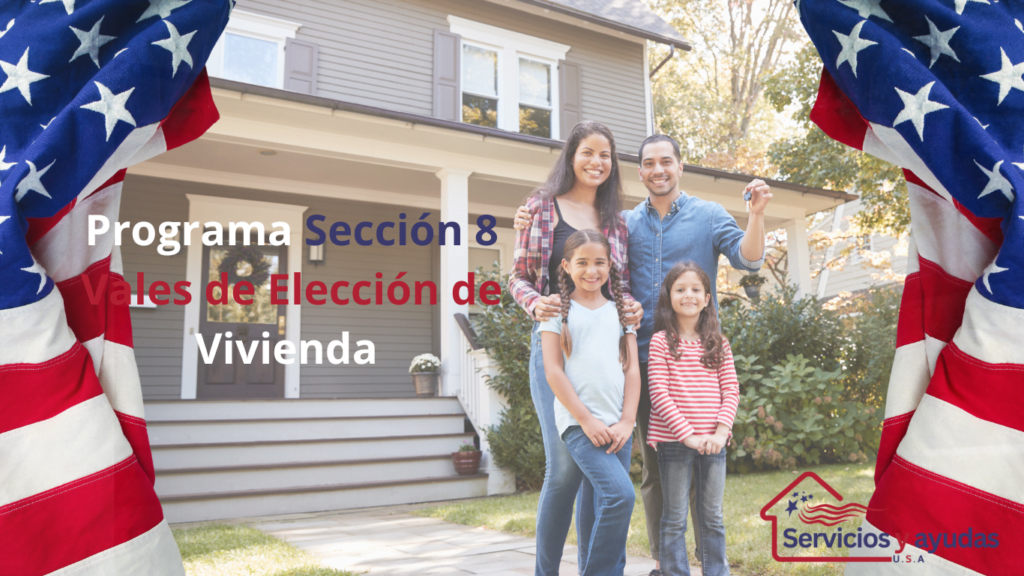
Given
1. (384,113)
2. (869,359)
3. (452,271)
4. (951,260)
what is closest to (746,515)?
(951,260)

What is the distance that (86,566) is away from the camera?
1165 mm

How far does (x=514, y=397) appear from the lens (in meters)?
6.02

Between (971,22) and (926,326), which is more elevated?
(971,22)

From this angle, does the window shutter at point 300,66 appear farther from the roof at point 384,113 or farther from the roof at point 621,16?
the roof at point 621,16

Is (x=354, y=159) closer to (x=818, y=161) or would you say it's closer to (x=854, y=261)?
(x=818, y=161)

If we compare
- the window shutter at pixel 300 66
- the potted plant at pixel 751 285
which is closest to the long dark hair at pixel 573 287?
the window shutter at pixel 300 66

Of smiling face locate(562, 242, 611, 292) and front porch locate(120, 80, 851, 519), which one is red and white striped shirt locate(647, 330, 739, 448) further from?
front porch locate(120, 80, 851, 519)

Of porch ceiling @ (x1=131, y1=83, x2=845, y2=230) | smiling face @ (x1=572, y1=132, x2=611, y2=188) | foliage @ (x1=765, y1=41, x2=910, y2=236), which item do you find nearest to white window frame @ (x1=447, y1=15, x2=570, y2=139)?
porch ceiling @ (x1=131, y1=83, x2=845, y2=230)

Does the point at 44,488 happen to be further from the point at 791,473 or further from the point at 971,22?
the point at 791,473

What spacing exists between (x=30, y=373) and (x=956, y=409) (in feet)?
5.27

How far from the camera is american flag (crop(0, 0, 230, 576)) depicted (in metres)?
1.16

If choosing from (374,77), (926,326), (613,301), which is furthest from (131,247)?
(926,326)

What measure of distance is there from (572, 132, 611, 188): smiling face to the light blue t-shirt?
1.46 ft

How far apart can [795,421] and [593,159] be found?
4.98 meters
